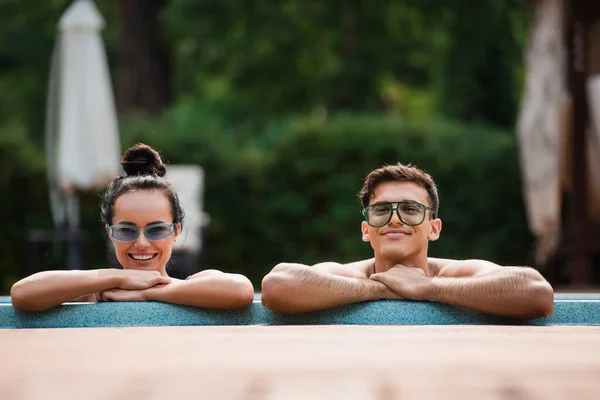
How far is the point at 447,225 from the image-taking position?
938cm

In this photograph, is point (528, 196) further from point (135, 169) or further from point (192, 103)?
point (192, 103)

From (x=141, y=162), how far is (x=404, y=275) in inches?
49.2

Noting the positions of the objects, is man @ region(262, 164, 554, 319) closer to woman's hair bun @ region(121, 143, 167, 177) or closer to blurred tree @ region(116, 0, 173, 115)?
woman's hair bun @ region(121, 143, 167, 177)

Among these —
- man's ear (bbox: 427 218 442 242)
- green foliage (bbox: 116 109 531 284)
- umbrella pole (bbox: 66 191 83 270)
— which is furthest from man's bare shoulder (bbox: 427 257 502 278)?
green foliage (bbox: 116 109 531 284)

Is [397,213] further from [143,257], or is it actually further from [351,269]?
[143,257]

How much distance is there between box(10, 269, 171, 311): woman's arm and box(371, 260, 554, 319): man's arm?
0.95 metres

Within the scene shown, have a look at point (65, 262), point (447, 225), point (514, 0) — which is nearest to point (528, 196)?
point (447, 225)

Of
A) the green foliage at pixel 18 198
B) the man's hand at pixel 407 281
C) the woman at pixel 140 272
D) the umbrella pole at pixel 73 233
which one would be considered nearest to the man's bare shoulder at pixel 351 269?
the man's hand at pixel 407 281

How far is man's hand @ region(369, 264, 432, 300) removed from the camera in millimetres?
3367

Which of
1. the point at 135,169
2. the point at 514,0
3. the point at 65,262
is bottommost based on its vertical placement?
the point at 65,262

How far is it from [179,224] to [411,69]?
469 inches

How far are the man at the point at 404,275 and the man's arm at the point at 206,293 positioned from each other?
10 cm

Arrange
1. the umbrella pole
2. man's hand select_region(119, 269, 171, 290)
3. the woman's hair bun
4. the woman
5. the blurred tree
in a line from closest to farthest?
the woman → man's hand select_region(119, 269, 171, 290) → the woman's hair bun → the umbrella pole → the blurred tree

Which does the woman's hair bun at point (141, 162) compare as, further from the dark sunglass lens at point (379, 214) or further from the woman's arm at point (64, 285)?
the dark sunglass lens at point (379, 214)
